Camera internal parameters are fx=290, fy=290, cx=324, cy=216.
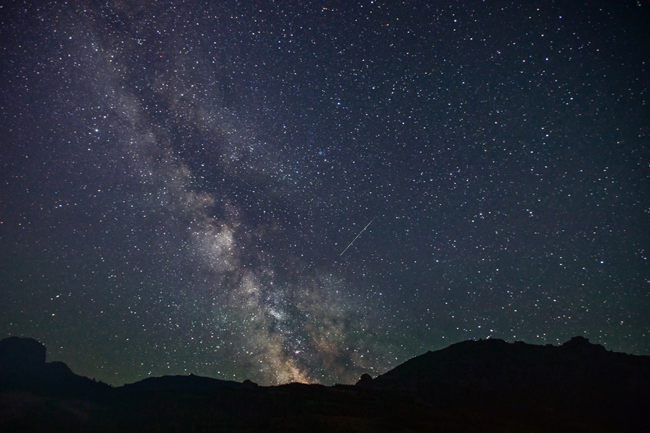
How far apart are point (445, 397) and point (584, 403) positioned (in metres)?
17.6

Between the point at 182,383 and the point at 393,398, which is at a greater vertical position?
the point at 393,398

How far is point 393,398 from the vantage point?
1143 inches

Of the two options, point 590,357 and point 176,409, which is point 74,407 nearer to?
point 176,409

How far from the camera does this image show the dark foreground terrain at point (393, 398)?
2089 centimetres

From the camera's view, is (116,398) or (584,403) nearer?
(116,398)

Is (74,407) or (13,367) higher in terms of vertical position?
(13,367)

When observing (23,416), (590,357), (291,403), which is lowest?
(23,416)

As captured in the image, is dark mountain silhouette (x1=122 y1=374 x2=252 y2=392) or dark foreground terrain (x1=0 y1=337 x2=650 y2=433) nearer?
dark foreground terrain (x1=0 y1=337 x2=650 y2=433)

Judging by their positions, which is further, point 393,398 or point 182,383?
point 182,383

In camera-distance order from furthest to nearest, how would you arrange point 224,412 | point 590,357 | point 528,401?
1. point 590,357
2. point 528,401
3. point 224,412

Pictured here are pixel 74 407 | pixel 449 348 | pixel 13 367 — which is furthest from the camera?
pixel 449 348

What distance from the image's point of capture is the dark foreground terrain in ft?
68.5

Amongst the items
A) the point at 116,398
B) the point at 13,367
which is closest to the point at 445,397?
the point at 116,398

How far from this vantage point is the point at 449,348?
1996 inches
